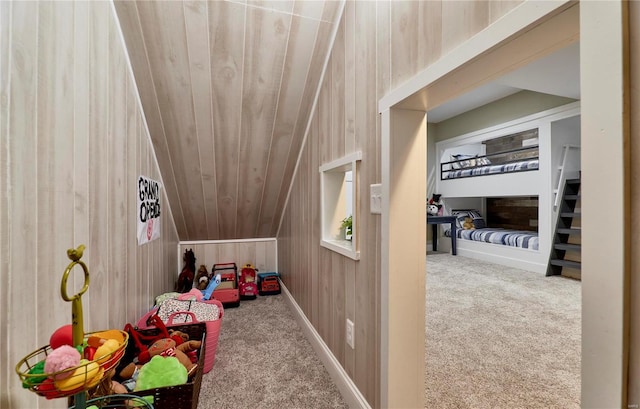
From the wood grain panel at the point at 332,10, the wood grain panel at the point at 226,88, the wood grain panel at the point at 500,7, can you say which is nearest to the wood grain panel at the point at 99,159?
the wood grain panel at the point at 226,88

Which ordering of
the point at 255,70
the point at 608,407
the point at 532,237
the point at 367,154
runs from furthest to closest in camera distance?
1. the point at 532,237
2. the point at 255,70
3. the point at 367,154
4. the point at 608,407

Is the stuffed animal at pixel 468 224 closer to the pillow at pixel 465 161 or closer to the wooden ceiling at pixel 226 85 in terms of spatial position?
the pillow at pixel 465 161

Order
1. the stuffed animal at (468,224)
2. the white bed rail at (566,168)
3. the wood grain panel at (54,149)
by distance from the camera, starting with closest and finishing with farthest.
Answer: the wood grain panel at (54,149) → the white bed rail at (566,168) → the stuffed animal at (468,224)

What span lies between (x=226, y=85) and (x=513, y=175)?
13.6ft

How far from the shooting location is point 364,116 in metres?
1.34

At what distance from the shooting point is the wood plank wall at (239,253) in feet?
11.4

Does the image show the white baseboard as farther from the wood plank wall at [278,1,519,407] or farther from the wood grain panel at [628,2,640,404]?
the wood grain panel at [628,2,640,404]

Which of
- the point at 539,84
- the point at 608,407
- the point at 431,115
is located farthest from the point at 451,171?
the point at 608,407

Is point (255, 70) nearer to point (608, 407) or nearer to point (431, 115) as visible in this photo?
point (608, 407)

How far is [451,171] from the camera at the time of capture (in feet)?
16.9

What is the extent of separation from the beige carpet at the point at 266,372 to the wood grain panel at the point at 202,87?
129 centimetres

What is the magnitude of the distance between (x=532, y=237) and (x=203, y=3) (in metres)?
4.48

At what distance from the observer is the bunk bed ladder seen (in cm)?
337

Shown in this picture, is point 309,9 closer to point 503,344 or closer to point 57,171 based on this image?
point 57,171
